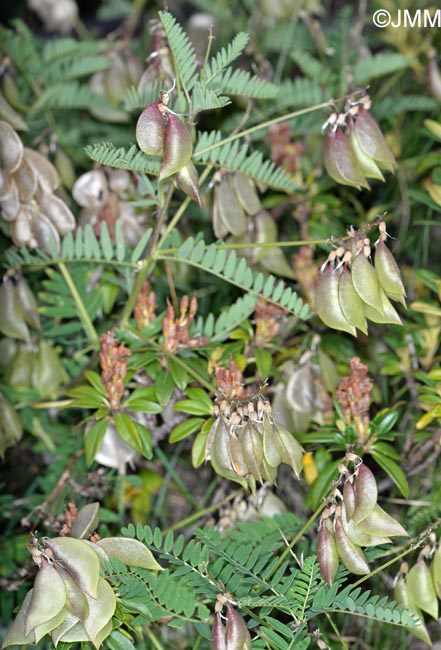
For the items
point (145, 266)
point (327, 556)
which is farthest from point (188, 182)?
point (327, 556)

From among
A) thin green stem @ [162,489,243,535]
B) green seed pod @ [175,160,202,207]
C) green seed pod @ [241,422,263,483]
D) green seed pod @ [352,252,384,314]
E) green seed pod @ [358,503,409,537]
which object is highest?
green seed pod @ [175,160,202,207]

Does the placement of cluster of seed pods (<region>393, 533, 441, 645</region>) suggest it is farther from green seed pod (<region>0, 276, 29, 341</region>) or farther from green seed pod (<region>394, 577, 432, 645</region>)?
green seed pod (<region>0, 276, 29, 341</region>)

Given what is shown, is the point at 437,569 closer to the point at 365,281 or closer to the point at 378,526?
the point at 378,526

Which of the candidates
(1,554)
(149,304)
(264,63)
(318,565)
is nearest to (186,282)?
(149,304)

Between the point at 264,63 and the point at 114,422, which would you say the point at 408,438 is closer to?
the point at 114,422

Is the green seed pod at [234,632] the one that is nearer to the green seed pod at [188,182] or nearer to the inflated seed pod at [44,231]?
the green seed pod at [188,182]

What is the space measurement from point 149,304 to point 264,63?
0.55 m

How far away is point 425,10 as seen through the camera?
4.98 feet

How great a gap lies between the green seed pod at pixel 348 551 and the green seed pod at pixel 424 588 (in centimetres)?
7

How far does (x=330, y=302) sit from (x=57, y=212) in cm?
40

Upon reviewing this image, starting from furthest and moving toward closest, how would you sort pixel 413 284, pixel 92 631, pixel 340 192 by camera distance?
1. pixel 340 192
2. pixel 413 284
3. pixel 92 631

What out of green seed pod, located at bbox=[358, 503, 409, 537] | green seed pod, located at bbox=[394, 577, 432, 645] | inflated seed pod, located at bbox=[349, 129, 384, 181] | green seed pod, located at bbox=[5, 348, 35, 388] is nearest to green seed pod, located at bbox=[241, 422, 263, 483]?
green seed pod, located at bbox=[358, 503, 409, 537]

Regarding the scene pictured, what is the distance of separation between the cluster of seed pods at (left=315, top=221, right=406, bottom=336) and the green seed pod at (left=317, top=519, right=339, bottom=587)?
21 cm

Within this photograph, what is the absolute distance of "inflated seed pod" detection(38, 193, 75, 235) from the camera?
3.49 feet
